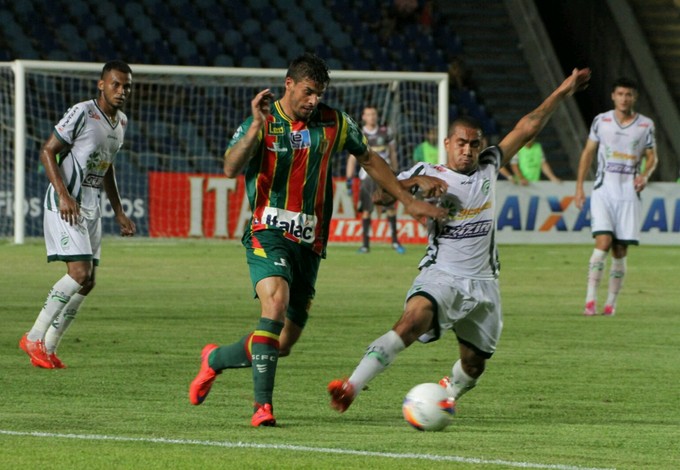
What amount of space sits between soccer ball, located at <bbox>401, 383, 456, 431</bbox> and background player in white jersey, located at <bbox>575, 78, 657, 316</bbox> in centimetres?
713

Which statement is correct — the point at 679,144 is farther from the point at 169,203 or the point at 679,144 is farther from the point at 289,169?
the point at 289,169

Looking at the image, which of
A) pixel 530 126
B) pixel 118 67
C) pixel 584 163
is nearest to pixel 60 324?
pixel 118 67

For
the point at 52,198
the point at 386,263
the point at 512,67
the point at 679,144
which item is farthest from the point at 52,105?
the point at 52,198

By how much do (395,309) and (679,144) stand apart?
18868mm

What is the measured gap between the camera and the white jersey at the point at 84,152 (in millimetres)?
9664

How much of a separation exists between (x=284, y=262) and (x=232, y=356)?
1.94 feet

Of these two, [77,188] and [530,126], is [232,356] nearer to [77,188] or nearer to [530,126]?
[530,126]

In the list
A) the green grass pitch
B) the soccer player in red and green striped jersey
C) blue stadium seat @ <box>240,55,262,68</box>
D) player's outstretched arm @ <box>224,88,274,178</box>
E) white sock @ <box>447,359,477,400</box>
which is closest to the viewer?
the green grass pitch

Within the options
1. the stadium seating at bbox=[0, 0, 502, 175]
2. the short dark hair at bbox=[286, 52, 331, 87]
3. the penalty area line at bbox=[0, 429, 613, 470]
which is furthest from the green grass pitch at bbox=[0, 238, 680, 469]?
the stadium seating at bbox=[0, 0, 502, 175]

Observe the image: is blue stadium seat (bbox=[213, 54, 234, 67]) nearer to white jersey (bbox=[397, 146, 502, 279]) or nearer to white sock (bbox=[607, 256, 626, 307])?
white sock (bbox=[607, 256, 626, 307])

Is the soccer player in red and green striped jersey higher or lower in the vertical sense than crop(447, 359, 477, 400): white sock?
higher

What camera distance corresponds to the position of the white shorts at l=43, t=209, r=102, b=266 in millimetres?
9688

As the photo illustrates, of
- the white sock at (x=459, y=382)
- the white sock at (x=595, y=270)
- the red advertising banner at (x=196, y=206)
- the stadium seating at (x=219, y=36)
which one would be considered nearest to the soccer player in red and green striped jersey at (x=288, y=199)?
the white sock at (x=459, y=382)

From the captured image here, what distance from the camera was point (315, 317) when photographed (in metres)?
13.6
